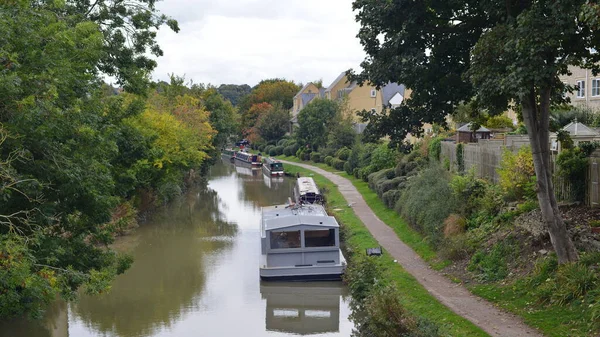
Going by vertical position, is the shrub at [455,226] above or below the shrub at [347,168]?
below

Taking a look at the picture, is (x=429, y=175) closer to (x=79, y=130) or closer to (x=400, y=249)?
(x=400, y=249)

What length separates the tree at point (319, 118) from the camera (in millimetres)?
73500

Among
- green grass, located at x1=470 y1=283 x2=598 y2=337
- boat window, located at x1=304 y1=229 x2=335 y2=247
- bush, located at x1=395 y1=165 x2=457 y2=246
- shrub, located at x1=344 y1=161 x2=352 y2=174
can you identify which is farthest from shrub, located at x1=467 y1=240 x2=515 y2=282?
shrub, located at x1=344 y1=161 x2=352 y2=174

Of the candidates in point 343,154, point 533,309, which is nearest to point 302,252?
point 533,309

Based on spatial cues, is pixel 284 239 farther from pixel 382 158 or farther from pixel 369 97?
pixel 369 97

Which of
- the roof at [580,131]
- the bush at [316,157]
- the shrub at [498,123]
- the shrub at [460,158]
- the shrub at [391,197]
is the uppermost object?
the bush at [316,157]

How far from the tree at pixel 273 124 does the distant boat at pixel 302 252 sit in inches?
2907

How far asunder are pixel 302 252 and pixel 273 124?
74152mm

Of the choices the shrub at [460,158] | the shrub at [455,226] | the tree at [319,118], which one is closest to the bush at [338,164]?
the tree at [319,118]

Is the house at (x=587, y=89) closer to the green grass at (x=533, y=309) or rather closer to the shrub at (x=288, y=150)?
the green grass at (x=533, y=309)

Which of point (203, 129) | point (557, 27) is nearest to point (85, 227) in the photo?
point (557, 27)

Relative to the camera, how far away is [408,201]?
29.8 metres

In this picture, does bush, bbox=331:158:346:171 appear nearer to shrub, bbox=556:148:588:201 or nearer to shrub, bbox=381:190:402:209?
shrub, bbox=381:190:402:209

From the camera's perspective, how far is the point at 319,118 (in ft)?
244
